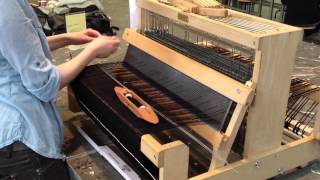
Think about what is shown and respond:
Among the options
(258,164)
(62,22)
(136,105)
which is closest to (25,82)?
(136,105)

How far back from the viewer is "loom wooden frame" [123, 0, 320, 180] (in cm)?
117

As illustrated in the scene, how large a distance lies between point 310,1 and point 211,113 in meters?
2.67

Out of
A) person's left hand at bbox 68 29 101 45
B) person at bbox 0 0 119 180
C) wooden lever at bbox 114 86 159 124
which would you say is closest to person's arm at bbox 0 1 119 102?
person at bbox 0 0 119 180

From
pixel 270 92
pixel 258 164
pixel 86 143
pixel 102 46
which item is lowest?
pixel 86 143

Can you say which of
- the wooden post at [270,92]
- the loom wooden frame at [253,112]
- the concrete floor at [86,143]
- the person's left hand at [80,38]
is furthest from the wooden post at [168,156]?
the person's left hand at [80,38]

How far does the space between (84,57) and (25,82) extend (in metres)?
0.24

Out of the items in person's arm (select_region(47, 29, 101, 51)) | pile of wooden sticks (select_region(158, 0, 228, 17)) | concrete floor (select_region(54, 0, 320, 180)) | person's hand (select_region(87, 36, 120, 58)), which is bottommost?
concrete floor (select_region(54, 0, 320, 180))

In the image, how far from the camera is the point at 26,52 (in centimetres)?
109

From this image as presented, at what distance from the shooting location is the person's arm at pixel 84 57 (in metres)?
1.23

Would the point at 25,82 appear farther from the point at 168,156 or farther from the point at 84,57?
the point at 168,156

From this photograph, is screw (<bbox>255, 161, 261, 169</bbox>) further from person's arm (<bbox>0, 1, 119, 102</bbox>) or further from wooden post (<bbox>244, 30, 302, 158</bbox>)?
person's arm (<bbox>0, 1, 119, 102</bbox>)

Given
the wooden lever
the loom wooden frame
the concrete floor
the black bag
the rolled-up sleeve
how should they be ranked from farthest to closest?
the black bag
the concrete floor
the wooden lever
the loom wooden frame
the rolled-up sleeve

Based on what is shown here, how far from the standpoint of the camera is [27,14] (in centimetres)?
115

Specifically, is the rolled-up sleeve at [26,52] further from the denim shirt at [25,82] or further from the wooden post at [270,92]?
the wooden post at [270,92]
